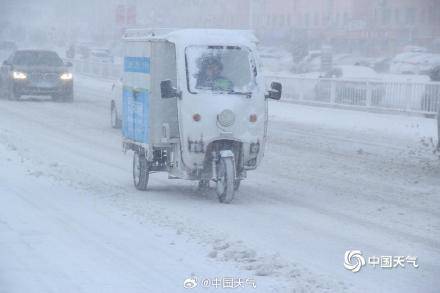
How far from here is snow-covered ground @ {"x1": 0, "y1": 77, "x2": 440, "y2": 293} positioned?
830 centimetres

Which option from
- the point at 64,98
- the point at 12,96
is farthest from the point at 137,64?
the point at 12,96

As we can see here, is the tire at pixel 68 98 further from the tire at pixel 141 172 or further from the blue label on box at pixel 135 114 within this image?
the tire at pixel 141 172

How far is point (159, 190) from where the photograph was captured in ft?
45.4

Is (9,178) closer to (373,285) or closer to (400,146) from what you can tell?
(373,285)

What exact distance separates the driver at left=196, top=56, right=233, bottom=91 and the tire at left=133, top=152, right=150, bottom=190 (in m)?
1.43

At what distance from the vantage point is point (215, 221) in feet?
36.4

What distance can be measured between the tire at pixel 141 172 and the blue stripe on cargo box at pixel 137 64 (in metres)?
1.15

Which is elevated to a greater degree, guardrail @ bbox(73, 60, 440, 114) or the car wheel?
guardrail @ bbox(73, 60, 440, 114)

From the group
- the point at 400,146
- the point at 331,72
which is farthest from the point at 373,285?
the point at 331,72

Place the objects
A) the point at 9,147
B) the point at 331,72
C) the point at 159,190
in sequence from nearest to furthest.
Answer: the point at 159,190 < the point at 9,147 < the point at 331,72

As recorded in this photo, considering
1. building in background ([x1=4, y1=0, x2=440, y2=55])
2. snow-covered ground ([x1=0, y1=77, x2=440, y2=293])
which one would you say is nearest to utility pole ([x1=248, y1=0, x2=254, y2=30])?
building in background ([x1=4, y1=0, x2=440, y2=55])

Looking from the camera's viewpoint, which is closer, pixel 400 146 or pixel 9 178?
pixel 9 178

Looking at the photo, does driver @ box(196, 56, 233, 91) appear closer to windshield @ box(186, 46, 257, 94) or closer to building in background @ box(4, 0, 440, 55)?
windshield @ box(186, 46, 257, 94)

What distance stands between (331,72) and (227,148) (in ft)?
90.2
